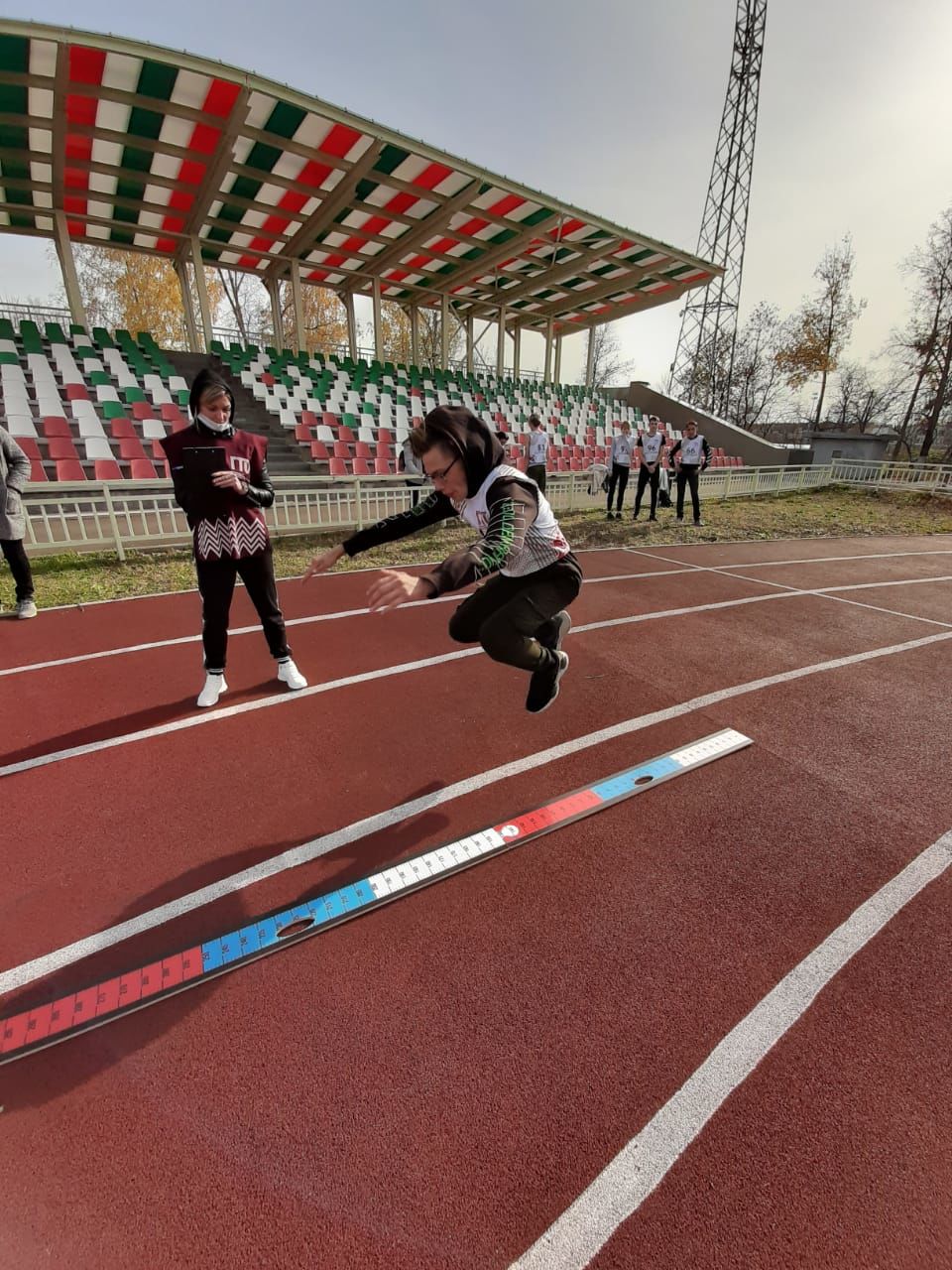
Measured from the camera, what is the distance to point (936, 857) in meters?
2.54

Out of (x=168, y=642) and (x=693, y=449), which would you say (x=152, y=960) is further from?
(x=693, y=449)

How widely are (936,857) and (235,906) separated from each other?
10.5 ft

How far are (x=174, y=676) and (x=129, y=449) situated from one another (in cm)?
888

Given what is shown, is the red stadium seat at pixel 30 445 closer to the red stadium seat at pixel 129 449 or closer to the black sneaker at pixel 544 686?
the red stadium seat at pixel 129 449

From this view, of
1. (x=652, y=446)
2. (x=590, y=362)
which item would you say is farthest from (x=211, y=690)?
(x=590, y=362)

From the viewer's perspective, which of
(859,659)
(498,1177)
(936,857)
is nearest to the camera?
(498,1177)

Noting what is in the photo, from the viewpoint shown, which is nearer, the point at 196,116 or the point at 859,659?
the point at 859,659

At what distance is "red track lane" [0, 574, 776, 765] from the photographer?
11.8ft

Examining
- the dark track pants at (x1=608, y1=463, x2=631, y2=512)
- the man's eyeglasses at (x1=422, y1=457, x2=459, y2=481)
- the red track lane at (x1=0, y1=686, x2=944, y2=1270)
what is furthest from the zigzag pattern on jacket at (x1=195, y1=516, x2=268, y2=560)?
the dark track pants at (x1=608, y1=463, x2=631, y2=512)

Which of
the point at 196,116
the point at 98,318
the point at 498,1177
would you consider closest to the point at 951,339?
the point at 196,116

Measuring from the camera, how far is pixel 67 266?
49.0 ft

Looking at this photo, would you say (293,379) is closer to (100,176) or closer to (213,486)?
(100,176)

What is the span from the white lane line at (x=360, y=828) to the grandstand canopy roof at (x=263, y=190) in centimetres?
1440

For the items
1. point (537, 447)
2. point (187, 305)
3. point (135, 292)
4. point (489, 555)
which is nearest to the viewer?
point (489, 555)
